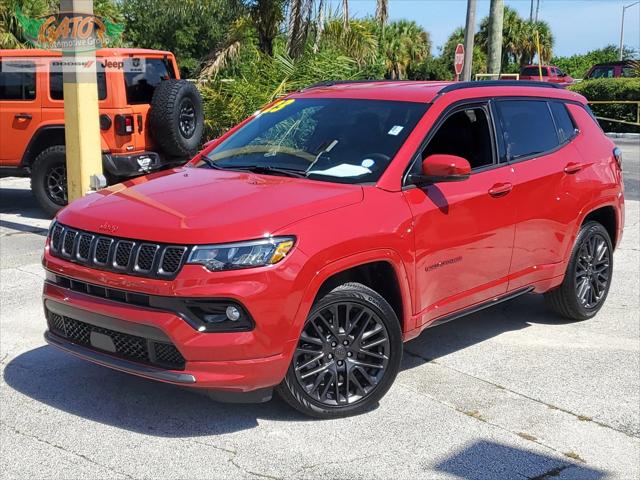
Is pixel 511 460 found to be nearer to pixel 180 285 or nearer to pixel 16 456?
pixel 180 285

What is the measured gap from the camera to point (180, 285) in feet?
12.8

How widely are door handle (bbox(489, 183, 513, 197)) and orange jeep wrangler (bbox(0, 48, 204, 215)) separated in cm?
611

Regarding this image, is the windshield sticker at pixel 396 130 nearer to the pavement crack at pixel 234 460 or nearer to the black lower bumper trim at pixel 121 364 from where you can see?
the black lower bumper trim at pixel 121 364

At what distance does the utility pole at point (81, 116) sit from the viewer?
8.81 metres

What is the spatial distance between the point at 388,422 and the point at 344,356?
0.43m

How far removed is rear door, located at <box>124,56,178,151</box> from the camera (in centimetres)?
1053

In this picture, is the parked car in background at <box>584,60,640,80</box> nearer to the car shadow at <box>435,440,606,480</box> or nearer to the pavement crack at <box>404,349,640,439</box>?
the pavement crack at <box>404,349,640,439</box>

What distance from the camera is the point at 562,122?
612 cm

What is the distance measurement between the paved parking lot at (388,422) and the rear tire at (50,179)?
468cm

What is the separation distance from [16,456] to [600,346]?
13.0ft

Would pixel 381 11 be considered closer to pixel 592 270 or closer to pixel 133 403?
pixel 592 270

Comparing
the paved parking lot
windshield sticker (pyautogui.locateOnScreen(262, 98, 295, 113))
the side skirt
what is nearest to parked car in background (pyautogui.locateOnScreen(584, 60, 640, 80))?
the side skirt

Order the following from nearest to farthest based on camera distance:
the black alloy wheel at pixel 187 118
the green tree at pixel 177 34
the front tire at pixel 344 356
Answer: the front tire at pixel 344 356
the black alloy wheel at pixel 187 118
the green tree at pixel 177 34

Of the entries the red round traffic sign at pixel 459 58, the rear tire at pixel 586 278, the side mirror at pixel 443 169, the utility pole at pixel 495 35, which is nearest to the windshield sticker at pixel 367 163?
the side mirror at pixel 443 169
